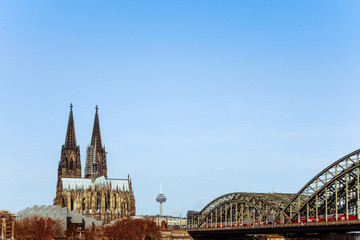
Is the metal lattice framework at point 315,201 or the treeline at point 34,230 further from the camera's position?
the treeline at point 34,230

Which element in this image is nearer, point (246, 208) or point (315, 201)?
point (315, 201)

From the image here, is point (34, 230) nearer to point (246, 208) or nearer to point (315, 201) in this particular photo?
point (246, 208)

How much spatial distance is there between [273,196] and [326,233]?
25.2 m

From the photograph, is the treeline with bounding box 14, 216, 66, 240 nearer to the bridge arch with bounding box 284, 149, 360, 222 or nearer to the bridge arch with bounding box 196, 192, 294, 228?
the bridge arch with bounding box 196, 192, 294, 228

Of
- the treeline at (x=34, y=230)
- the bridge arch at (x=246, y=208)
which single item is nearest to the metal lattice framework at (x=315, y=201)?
the bridge arch at (x=246, y=208)

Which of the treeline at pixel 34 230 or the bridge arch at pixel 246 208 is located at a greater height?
the bridge arch at pixel 246 208

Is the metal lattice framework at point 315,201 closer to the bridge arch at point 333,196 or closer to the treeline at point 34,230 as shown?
the bridge arch at point 333,196

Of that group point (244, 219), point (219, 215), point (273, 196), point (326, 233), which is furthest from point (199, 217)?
point (326, 233)

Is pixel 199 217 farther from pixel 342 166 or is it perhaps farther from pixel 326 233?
pixel 342 166

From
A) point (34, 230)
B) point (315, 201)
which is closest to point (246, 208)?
point (315, 201)

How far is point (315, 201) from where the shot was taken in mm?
119938

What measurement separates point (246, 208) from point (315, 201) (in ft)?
138

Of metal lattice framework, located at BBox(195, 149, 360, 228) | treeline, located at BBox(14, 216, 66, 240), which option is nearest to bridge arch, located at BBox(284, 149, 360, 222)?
metal lattice framework, located at BBox(195, 149, 360, 228)

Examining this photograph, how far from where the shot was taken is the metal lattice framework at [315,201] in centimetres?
10788
